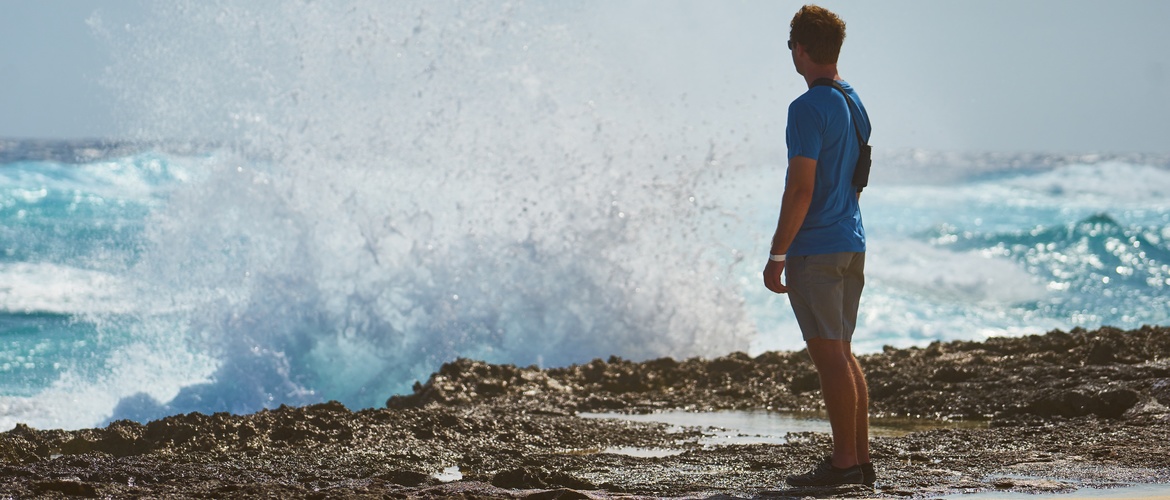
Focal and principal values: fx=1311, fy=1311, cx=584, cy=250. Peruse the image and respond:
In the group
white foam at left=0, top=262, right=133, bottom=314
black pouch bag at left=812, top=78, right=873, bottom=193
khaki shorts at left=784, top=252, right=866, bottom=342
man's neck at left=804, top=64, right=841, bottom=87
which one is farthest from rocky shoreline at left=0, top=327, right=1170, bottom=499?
white foam at left=0, top=262, right=133, bottom=314

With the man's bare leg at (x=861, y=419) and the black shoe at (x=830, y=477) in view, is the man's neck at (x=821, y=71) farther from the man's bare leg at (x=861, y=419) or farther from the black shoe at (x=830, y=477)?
the black shoe at (x=830, y=477)

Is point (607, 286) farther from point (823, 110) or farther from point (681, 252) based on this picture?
point (823, 110)

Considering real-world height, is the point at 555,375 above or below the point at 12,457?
above

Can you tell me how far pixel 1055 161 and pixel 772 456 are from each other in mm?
51524

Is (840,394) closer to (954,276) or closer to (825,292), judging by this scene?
(825,292)

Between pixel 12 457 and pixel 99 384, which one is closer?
pixel 12 457

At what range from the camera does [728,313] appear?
12.4 metres

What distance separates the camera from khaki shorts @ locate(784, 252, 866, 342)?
4.71 metres

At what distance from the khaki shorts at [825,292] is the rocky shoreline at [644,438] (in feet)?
1.90

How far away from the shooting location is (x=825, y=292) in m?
4.70

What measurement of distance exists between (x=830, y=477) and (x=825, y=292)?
0.67 meters

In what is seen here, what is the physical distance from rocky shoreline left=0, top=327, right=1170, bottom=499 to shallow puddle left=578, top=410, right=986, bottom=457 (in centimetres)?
14

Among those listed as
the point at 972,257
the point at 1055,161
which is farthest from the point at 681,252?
the point at 1055,161

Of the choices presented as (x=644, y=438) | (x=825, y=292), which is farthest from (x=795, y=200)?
(x=644, y=438)
